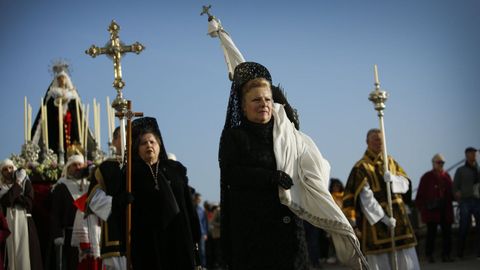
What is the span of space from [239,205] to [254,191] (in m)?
0.17

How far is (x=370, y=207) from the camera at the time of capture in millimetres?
10094

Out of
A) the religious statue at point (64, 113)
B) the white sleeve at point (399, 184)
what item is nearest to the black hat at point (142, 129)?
the white sleeve at point (399, 184)

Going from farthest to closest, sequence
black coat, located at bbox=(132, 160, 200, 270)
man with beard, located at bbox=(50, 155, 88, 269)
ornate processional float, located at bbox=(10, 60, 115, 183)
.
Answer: ornate processional float, located at bbox=(10, 60, 115, 183) < man with beard, located at bbox=(50, 155, 88, 269) < black coat, located at bbox=(132, 160, 200, 270)

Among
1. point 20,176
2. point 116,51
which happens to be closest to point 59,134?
point 20,176

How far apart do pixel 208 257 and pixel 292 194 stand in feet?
47.6

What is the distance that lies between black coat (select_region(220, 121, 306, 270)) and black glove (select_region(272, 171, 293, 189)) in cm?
2

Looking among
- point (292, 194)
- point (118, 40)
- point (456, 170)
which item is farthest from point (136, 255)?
point (456, 170)

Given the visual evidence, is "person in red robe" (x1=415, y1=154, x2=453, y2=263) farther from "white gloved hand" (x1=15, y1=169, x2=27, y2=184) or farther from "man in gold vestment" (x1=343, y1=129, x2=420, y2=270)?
"white gloved hand" (x1=15, y1=169, x2=27, y2=184)

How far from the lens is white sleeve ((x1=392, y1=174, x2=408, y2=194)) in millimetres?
10180

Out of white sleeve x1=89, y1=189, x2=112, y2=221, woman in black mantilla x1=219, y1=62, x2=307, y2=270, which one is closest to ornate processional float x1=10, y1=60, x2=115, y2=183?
white sleeve x1=89, y1=189, x2=112, y2=221

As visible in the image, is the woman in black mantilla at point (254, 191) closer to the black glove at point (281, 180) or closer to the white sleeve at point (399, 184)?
the black glove at point (281, 180)

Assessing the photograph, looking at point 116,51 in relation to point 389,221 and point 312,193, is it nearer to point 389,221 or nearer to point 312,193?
point 389,221

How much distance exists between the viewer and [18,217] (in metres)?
12.0

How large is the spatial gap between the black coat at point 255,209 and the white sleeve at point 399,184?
14.2 ft
